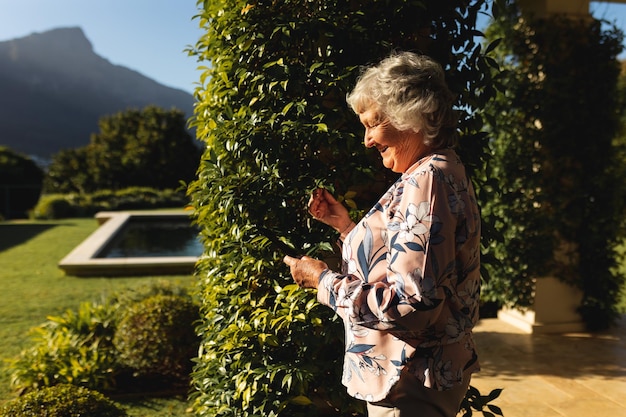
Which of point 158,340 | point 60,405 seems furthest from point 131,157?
point 60,405

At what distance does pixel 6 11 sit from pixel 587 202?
19492 cm

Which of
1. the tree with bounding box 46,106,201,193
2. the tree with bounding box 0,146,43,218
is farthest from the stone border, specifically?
the tree with bounding box 46,106,201,193

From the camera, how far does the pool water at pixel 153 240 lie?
445 inches

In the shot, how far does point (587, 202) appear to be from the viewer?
17.6 feet

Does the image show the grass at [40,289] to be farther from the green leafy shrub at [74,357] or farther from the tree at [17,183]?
the tree at [17,183]

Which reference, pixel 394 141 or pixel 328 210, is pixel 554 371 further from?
pixel 394 141

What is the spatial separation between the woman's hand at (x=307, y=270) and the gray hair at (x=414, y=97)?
486mm

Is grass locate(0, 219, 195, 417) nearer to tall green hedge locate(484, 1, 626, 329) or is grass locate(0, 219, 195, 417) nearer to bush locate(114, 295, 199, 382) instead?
bush locate(114, 295, 199, 382)

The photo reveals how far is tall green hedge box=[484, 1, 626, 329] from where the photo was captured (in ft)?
17.2

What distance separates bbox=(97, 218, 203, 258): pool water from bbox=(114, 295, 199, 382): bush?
19.5 ft

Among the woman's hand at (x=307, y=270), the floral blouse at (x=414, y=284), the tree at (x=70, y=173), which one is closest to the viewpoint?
the floral blouse at (x=414, y=284)

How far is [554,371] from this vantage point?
4.45 metres

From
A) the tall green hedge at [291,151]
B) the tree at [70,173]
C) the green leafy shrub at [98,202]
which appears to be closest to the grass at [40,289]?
the tall green hedge at [291,151]

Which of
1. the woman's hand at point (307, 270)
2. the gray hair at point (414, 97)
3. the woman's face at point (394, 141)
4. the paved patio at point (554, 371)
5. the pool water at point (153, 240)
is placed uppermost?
the gray hair at point (414, 97)
